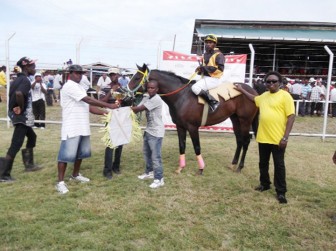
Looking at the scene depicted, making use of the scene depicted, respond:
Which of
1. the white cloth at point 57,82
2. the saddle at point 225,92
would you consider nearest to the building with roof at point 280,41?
the white cloth at point 57,82

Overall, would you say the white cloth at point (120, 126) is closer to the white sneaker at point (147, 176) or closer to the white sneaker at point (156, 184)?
the white sneaker at point (147, 176)

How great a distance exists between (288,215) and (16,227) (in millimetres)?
3342

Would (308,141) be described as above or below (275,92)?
below

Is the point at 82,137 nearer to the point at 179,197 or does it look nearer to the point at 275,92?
the point at 179,197

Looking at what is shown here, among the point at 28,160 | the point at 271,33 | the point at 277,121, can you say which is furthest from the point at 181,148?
the point at 271,33

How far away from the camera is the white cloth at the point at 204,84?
19.9 ft

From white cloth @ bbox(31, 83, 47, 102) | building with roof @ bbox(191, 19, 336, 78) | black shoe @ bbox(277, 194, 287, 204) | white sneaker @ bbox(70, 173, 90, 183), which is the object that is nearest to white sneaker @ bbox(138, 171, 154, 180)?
white sneaker @ bbox(70, 173, 90, 183)

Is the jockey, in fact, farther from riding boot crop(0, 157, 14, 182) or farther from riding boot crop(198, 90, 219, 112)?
riding boot crop(0, 157, 14, 182)

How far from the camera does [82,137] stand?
5332 mm

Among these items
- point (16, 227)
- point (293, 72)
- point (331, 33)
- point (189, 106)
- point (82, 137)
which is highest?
point (331, 33)

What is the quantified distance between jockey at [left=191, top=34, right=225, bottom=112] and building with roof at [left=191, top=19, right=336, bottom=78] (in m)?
12.8

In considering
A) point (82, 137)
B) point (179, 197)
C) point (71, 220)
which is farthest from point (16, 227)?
point (179, 197)

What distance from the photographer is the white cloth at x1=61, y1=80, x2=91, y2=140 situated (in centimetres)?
495

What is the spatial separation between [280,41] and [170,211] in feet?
56.4
